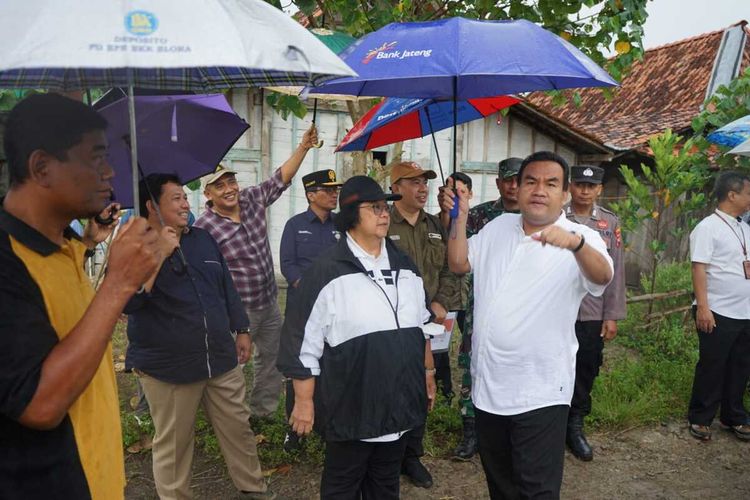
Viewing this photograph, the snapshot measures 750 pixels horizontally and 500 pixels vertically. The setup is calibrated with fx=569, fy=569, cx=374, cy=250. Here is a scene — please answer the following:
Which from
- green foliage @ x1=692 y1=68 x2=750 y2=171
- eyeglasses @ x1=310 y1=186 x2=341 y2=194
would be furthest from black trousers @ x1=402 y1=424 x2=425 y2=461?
green foliage @ x1=692 y1=68 x2=750 y2=171

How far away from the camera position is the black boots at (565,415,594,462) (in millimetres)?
4445

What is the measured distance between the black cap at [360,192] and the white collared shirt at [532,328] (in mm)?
769

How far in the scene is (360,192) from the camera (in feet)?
9.67

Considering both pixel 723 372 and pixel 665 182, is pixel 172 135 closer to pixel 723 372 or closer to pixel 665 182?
pixel 723 372

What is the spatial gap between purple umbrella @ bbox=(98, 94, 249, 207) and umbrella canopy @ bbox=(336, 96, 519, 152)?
1.13 meters

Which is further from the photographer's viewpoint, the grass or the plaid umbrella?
the grass

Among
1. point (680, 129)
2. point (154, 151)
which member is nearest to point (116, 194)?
point (154, 151)

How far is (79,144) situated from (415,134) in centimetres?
342

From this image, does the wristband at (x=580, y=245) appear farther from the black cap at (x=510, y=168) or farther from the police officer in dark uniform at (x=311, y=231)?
the police officer in dark uniform at (x=311, y=231)

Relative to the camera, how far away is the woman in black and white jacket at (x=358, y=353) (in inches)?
109

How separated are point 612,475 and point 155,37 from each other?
4276mm

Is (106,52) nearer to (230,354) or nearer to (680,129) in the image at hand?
(230,354)

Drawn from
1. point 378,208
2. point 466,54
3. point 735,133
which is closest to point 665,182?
point 735,133

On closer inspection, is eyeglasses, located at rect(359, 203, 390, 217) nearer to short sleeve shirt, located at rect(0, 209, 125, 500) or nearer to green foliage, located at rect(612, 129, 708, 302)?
short sleeve shirt, located at rect(0, 209, 125, 500)
